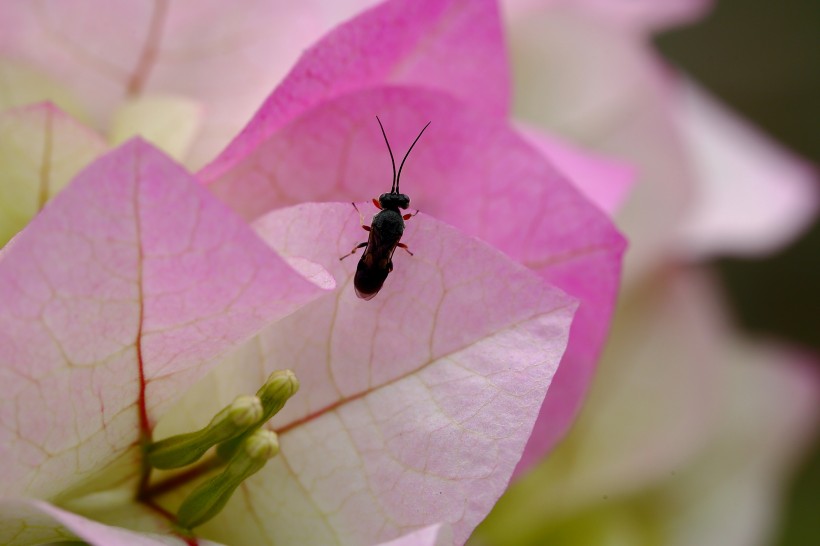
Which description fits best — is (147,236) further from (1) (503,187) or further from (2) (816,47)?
(2) (816,47)

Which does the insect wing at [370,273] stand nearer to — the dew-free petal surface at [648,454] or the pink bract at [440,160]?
the pink bract at [440,160]

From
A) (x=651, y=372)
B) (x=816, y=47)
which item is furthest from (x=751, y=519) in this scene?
(x=816, y=47)

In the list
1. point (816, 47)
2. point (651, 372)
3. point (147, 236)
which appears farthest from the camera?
point (816, 47)

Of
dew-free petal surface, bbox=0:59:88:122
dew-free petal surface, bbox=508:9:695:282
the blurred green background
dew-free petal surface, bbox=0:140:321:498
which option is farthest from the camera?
the blurred green background

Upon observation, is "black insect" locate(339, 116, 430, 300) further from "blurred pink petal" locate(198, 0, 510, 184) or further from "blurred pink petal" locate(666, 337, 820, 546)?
"blurred pink petal" locate(666, 337, 820, 546)

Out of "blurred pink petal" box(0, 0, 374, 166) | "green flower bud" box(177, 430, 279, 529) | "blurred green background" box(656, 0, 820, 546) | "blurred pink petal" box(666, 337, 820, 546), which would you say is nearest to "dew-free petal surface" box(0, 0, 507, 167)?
"blurred pink petal" box(0, 0, 374, 166)

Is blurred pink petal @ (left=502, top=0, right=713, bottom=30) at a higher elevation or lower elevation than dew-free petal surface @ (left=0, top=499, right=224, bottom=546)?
higher

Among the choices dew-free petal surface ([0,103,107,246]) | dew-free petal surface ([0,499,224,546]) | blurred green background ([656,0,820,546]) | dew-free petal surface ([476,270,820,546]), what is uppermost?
blurred green background ([656,0,820,546])
